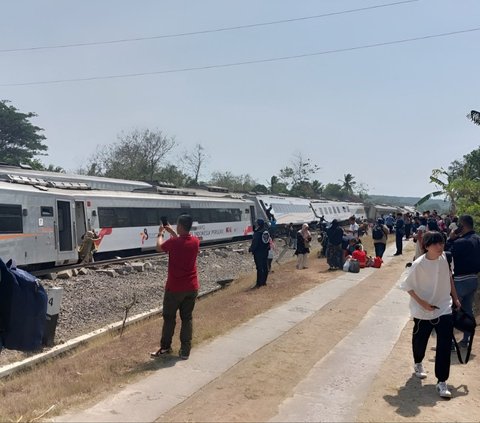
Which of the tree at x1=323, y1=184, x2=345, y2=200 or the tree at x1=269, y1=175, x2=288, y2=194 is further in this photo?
the tree at x1=323, y1=184, x2=345, y2=200

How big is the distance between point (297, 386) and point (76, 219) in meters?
15.5

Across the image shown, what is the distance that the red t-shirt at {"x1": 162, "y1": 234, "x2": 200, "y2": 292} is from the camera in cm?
644

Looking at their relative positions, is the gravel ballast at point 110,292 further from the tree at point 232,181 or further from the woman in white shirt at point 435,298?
the tree at point 232,181

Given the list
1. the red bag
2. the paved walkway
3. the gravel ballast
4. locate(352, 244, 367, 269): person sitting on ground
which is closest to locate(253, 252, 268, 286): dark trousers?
the gravel ballast

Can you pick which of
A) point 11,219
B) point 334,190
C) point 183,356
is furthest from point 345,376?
point 334,190

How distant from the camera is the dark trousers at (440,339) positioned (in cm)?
542

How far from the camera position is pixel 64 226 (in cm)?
1781

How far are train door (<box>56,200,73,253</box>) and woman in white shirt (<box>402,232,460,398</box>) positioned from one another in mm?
13712

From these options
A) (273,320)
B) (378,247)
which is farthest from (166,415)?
(378,247)

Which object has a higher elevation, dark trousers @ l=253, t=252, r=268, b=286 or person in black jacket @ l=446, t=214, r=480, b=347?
person in black jacket @ l=446, t=214, r=480, b=347

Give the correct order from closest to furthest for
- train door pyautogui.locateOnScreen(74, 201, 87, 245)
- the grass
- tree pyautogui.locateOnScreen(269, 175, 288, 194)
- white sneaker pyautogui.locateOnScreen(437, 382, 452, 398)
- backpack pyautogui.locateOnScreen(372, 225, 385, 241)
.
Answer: the grass
white sneaker pyautogui.locateOnScreen(437, 382, 452, 398)
backpack pyautogui.locateOnScreen(372, 225, 385, 241)
train door pyautogui.locateOnScreen(74, 201, 87, 245)
tree pyautogui.locateOnScreen(269, 175, 288, 194)

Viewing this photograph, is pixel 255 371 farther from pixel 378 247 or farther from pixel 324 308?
pixel 378 247

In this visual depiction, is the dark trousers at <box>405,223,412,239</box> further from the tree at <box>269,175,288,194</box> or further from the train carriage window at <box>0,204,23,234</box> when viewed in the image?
the tree at <box>269,175,288,194</box>

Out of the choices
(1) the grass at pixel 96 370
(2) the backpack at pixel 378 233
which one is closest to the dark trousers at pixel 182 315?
(1) the grass at pixel 96 370
